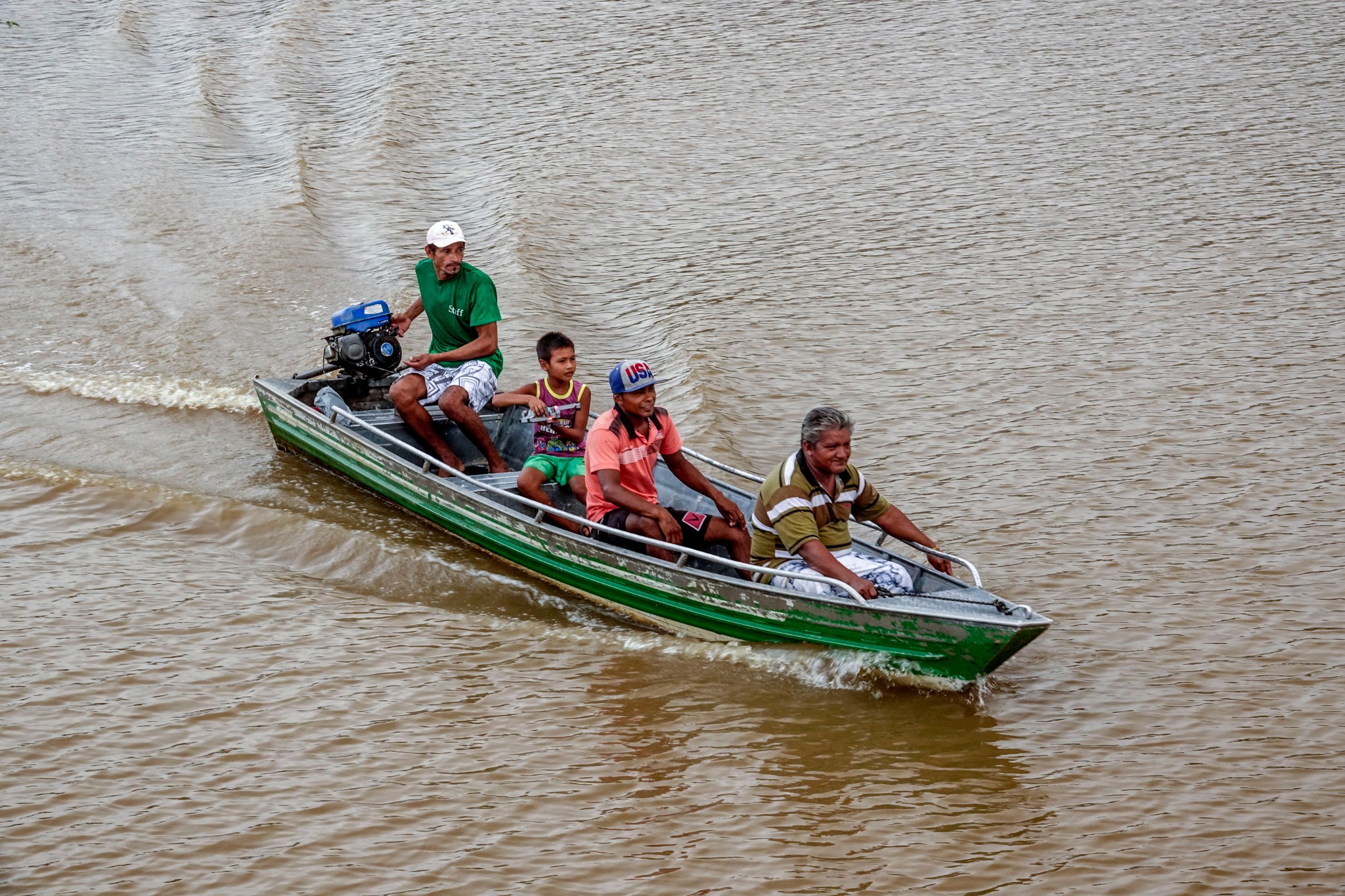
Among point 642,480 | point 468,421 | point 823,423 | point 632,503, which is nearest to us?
point 823,423

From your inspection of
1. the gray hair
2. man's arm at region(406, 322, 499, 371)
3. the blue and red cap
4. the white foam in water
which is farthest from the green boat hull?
the white foam in water

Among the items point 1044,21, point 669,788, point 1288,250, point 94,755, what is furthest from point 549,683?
point 1044,21

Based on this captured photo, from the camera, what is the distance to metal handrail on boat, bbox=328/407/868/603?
6.70 meters

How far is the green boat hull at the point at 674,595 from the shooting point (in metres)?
6.43

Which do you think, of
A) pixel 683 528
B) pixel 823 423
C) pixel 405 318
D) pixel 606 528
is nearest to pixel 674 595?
pixel 606 528

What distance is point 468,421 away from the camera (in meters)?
9.22

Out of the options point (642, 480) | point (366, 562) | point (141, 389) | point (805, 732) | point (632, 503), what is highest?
point (141, 389)

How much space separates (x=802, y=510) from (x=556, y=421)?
232 centimetres

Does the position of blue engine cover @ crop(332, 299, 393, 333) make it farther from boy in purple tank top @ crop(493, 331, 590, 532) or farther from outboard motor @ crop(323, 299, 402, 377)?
boy in purple tank top @ crop(493, 331, 590, 532)

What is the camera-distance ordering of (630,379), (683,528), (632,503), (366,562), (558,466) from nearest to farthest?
(630,379)
(632,503)
(683,528)
(558,466)
(366,562)

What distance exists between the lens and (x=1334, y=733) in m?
6.39

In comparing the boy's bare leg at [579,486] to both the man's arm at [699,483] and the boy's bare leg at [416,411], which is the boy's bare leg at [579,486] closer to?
the man's arm at [699,483]

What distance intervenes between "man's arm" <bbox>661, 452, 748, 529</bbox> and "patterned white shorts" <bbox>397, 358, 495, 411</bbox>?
7.26 ft

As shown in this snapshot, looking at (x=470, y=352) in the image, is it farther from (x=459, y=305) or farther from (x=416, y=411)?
(x=416, y=411)
